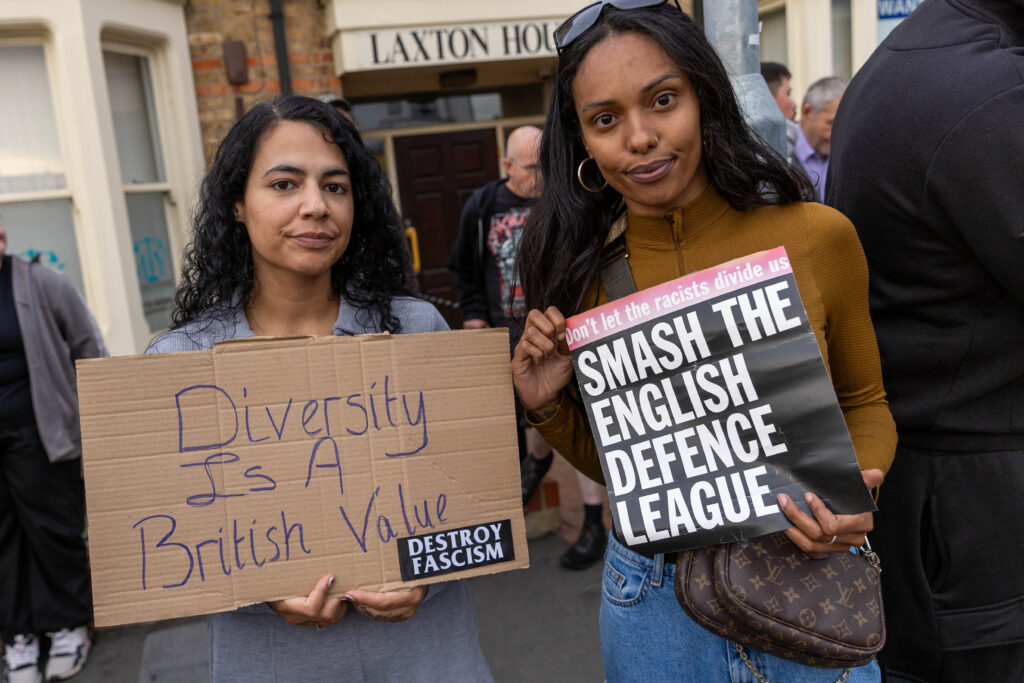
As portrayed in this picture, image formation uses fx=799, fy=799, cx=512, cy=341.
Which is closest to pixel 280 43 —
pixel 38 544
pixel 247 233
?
pixel 38 544

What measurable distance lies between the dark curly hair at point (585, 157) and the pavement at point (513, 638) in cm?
224

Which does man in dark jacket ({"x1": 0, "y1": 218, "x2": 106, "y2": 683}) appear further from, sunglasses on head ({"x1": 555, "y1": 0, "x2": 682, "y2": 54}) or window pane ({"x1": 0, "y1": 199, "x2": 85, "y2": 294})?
sunglasses on head ({"x1": 555, "y1": 0, "x2": 682, "y2": 54})

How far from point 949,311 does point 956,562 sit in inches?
20.4

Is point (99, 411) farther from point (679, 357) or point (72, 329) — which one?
point (72, 329)

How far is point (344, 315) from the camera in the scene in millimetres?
1755

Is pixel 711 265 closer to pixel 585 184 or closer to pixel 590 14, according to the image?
pixel 585 184

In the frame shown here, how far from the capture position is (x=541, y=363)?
154cm

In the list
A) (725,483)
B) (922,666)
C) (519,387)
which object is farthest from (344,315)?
(922,666)

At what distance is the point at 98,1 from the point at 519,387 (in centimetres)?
488

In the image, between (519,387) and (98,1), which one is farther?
(98,1)

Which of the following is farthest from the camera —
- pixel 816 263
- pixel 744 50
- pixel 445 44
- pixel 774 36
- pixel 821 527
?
pixel 774 36

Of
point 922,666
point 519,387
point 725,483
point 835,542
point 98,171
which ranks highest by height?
point 98,171

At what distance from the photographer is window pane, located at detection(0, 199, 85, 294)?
16.5 ft

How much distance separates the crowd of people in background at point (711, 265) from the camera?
1404mm
